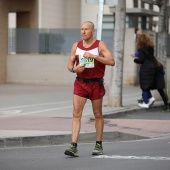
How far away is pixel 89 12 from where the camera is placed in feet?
125

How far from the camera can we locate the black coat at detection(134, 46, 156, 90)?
54.3 feet

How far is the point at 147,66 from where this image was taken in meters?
16.6

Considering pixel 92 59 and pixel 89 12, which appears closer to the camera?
pixel 92 59

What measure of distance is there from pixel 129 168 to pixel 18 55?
63.9ft

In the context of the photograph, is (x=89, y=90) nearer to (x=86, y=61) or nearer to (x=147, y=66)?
(x=86, y=61)

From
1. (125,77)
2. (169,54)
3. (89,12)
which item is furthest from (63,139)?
(89,12)

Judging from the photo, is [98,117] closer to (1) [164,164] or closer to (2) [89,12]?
(1) [164,164]

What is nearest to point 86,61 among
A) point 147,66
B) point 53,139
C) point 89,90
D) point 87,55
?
point 87,55

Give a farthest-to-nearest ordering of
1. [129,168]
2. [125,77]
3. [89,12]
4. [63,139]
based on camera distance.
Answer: [89,12] < [125,77] < [63,139] < [129,168]

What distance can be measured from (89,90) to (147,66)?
696 cm

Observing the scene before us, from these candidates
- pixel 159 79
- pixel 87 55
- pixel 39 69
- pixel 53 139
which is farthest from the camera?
pixel 39 69

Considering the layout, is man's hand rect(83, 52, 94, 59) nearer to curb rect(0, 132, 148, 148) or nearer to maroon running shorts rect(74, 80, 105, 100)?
maroon running shorts rect(74, 80, 105, 100)

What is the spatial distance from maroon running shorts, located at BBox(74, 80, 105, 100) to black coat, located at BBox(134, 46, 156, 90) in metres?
6.76

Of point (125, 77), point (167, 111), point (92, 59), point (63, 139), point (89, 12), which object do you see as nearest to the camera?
point (92, 59)
